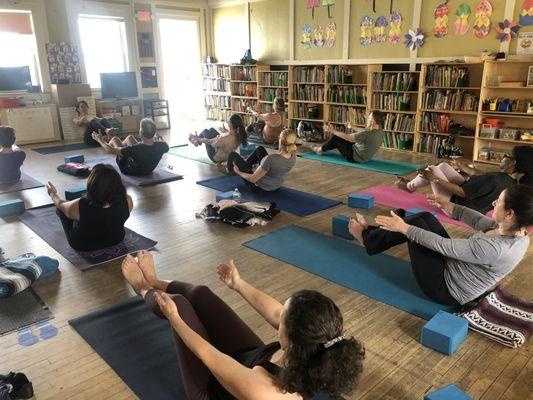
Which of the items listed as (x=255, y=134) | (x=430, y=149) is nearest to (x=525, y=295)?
(x=430, y=149)

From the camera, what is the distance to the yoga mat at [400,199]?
4.78 m

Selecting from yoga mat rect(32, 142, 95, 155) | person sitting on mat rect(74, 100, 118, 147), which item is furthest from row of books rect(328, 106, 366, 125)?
yoga mat rect(32, 142, 95, 155)

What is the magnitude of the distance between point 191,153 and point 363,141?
2.98m

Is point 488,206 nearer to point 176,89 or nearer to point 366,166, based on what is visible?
point 366,166

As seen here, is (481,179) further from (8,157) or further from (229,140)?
(8,157)

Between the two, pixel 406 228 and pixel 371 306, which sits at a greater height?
pixel 406 228

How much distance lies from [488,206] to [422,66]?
384cm

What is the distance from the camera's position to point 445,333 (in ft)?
7.76

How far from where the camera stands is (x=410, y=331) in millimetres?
2602

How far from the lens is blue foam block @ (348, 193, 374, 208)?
15.7 ft

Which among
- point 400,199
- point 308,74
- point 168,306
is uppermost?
point 308,74

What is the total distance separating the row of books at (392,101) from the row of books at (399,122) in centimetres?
14

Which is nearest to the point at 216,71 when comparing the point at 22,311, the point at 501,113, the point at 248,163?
the point at 248,163

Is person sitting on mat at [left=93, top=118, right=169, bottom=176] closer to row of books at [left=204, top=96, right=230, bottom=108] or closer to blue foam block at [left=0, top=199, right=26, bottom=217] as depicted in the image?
blue foam block at [left=0, top=199, right=26, bottom=217]
